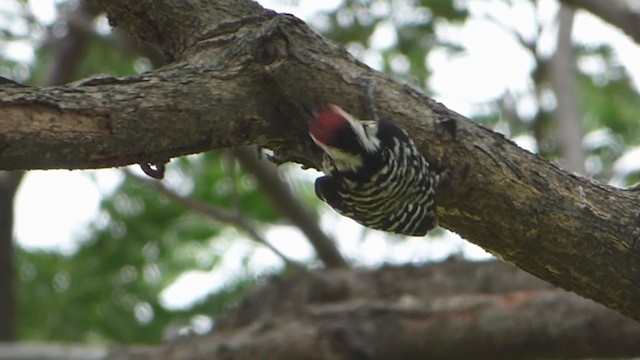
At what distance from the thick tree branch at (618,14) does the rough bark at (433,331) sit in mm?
1334

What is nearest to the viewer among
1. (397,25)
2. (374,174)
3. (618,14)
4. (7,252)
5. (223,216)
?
(374,174)

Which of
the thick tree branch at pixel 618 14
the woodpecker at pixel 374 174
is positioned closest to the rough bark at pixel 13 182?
the thick tree branch at pixel 618 14

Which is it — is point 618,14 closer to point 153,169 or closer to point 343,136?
point 343,136

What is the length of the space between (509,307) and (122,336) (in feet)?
7.92

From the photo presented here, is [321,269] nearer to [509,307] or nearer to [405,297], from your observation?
[405,297]

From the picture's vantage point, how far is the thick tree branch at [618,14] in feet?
18.6

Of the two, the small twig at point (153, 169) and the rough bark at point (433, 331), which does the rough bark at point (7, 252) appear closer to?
the rough bark at point (433, 331)

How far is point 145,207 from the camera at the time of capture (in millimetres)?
7094

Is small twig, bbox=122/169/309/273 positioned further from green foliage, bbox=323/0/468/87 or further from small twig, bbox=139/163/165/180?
small twig, bbox=139/163/165/180

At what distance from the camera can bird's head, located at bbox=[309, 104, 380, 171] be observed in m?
3.27

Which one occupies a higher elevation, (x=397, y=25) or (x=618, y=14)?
(x=397, y=25)

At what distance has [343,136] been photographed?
3379 mm

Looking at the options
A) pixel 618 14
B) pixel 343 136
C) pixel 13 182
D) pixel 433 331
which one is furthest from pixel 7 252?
pixel 343 136

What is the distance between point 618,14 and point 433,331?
5.99 ft
